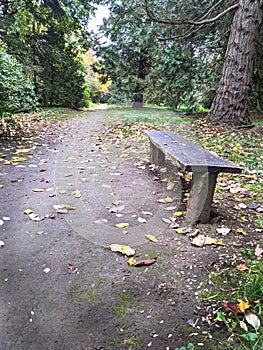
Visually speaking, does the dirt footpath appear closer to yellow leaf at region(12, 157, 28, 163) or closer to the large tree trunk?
yellow leaf at region(12, 157, 28, 163)

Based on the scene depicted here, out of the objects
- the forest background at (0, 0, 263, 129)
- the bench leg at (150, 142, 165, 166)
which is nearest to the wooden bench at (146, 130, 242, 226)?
the bench leg at (150, 142, 165, 166)

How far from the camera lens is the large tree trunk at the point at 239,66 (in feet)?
18.1

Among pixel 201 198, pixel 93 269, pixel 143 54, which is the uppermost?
pixel 143 54

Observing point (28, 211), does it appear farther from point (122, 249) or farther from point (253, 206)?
point (253, 206)

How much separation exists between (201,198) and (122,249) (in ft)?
2.45

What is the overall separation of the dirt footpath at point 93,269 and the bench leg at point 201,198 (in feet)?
0.75

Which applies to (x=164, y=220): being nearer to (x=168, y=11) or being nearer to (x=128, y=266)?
(x=128, y=266)

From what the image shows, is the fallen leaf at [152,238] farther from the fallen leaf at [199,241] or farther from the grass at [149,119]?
the grass at [149,119]

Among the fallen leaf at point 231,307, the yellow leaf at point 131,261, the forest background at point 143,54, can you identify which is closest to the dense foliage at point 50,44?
the forest background at point 143,54

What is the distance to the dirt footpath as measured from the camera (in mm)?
1355

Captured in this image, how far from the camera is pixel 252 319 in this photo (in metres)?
1.35

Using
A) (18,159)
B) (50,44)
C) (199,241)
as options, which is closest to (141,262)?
(199,241)

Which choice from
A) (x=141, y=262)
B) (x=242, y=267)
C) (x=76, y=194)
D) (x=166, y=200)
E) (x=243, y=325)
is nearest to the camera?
(x=243, y=325)

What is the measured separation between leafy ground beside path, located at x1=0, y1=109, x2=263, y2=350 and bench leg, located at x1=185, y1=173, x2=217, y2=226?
0.40ft
